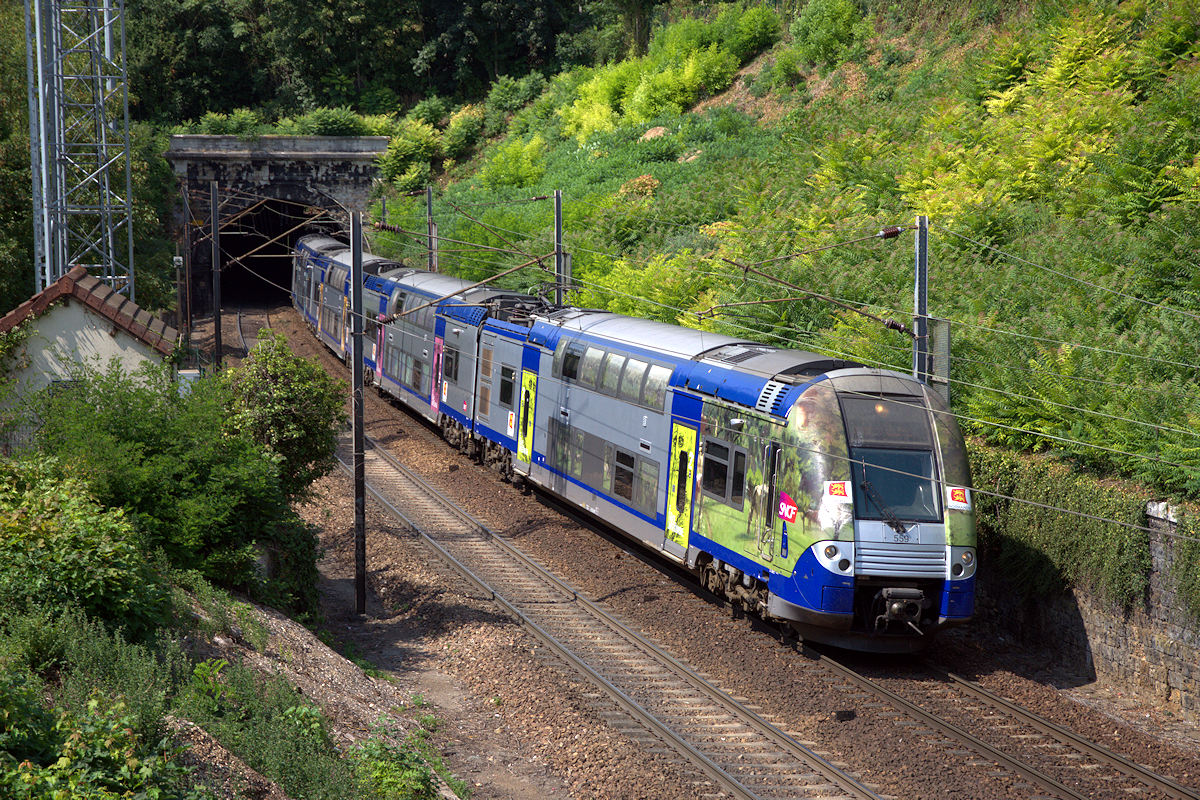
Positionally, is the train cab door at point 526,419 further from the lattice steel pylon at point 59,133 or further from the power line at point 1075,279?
the lattice steel pylon at point 59,133

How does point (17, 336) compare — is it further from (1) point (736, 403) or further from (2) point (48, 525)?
(1) point (736, 403)

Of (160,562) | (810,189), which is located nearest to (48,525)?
(160,562)

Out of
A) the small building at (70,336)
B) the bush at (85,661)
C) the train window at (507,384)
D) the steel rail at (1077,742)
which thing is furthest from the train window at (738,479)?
the small building at (70,336)

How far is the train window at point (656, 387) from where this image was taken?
15.1 metres

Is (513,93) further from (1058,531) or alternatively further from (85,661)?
(85,661)

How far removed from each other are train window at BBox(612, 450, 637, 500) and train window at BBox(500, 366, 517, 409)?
481cm

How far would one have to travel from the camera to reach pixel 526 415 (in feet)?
66.7

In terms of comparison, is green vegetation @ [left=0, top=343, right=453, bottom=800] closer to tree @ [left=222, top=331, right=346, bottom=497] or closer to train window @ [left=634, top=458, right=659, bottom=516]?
tree @ [left=222, top=331, right=346, bottom=497]

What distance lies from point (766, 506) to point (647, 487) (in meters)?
3.28

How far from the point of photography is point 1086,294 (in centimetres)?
1759

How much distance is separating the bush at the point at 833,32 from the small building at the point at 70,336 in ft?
101

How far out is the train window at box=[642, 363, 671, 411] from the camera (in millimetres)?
15148

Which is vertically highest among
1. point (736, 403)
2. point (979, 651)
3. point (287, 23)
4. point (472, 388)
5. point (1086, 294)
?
point (287, 23)

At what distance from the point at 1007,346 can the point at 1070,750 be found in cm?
716
